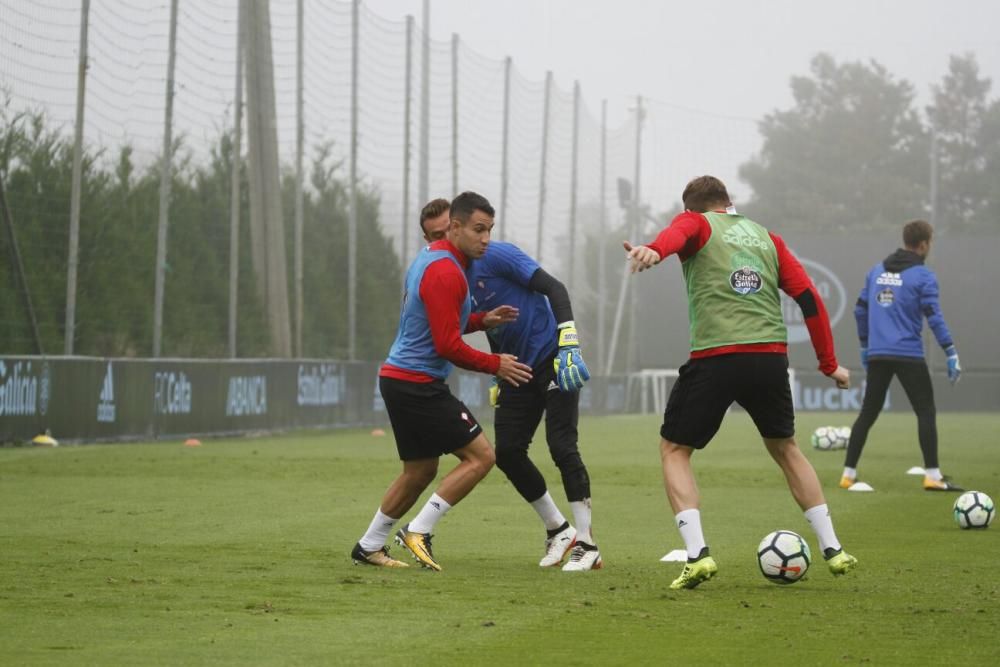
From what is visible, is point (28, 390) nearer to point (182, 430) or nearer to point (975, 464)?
point (182, 430)

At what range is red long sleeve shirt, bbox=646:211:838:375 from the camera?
Result: 291 inches

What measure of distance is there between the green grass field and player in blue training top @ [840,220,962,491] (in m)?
0.44

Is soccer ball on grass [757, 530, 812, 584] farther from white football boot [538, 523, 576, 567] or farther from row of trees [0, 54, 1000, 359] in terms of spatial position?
row of trees [0, 54, 1000, 359]

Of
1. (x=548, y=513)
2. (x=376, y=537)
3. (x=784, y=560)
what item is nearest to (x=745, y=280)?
(x=784, y=560)

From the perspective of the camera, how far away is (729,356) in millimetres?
7609

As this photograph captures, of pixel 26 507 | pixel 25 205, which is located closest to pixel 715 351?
pixel 26 507

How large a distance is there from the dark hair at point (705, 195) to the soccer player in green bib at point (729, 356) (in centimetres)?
8

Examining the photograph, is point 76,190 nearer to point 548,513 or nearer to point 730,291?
point 548,513

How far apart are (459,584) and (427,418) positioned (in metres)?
1.06

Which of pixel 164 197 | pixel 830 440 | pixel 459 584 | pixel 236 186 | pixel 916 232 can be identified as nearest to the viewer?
pixel 459 584

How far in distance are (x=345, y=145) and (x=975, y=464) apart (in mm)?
14605

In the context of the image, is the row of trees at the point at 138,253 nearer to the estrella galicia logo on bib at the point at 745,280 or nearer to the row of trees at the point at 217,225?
the row of trees at the point at 217,225

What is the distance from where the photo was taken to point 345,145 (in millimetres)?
28562

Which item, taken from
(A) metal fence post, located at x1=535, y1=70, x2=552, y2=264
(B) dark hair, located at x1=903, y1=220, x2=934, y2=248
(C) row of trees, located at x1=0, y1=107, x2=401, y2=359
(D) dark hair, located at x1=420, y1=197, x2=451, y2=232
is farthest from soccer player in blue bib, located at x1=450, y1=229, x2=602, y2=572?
(A) metal fence post, located at x1=535, y1=70, x2=552, y2=264
